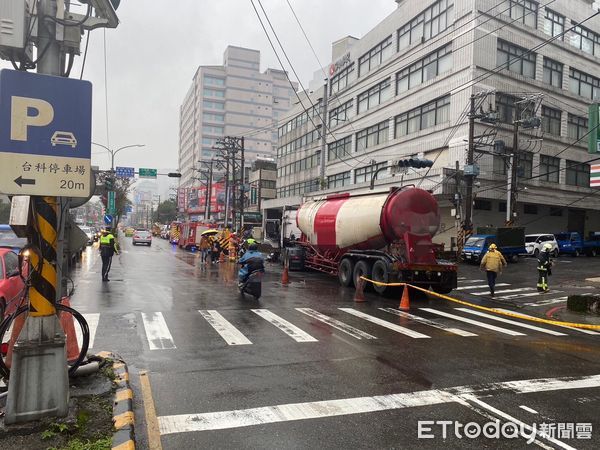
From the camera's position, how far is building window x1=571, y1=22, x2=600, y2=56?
135ft

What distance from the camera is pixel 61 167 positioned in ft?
13.8

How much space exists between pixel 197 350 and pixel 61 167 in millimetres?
4210

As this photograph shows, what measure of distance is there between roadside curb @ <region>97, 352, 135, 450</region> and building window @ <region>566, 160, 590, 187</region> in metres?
43.0

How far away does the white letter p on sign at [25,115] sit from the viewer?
13.3 ft

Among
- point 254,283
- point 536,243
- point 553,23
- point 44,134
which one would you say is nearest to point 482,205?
point 536,243

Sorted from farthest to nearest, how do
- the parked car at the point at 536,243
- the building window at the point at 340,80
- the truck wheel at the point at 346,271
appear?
the building window at the point at 340,80
the parked car at the point at 536,243
the truck wheel at the point at 346,271

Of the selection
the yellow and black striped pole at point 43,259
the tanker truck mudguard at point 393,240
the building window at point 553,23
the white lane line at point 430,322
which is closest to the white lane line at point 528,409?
the white lane line at point 430,322

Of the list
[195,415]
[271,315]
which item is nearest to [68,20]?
[195,415]

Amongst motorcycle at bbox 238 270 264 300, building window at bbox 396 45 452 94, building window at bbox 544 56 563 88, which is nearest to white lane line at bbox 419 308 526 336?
motorcycle at bbox 238 270 264 300

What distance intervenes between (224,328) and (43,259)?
5223 mm

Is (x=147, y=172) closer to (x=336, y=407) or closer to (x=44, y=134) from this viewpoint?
(x=44, y=134)

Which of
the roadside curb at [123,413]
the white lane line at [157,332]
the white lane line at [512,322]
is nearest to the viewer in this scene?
the roadside curb at [123,413]

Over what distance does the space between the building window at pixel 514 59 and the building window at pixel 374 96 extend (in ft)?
32.3

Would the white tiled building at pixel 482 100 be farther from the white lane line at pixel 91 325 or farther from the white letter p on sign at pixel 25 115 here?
the white letter p on sign at pixel 25 115
